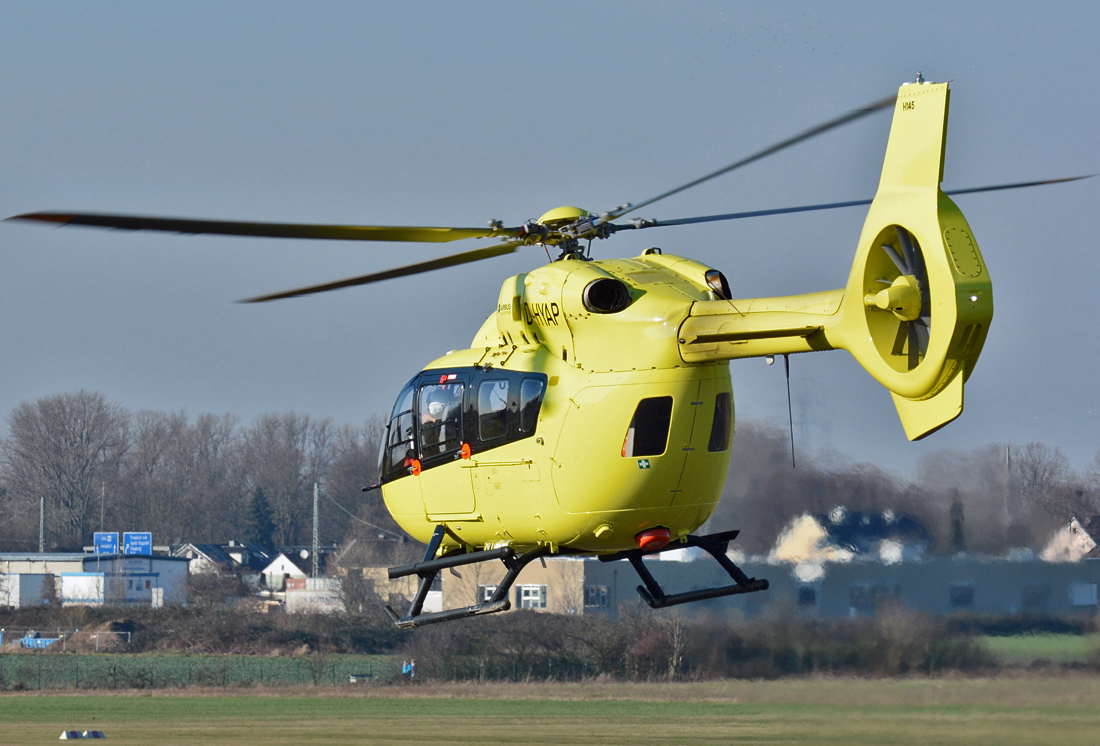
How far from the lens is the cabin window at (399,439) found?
700 inches

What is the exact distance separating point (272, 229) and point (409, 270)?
249 cm

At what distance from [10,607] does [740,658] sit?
48.2 meters

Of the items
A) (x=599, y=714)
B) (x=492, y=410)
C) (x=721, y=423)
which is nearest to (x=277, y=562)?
(x=599, y=714)

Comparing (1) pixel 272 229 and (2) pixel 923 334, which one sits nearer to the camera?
(2) pixel 923 334

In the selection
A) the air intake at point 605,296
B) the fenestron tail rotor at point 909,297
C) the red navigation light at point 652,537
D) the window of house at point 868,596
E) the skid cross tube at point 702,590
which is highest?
the air intake at point 605,296

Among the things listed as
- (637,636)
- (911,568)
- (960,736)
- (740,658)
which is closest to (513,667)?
(637,636)

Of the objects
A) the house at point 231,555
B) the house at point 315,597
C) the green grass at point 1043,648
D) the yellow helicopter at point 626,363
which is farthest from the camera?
the house at point 231,555

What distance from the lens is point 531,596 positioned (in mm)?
51438

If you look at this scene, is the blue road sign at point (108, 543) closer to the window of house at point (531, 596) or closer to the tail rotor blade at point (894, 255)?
the window of house at point (531, 596)

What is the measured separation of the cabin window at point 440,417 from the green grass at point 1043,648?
7.23 metres

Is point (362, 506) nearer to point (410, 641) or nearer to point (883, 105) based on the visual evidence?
point (410, 641)

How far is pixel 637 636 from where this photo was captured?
4156 cm

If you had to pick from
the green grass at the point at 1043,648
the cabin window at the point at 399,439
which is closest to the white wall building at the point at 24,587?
the cabin window at the point at 399,439

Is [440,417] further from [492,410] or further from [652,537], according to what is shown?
[652,537]
